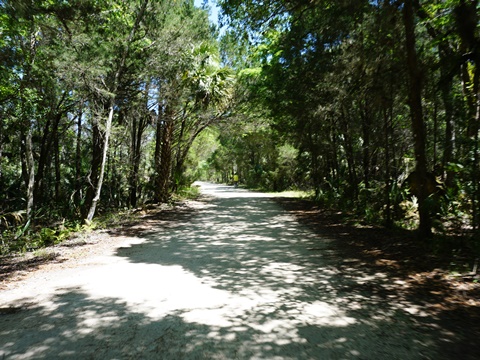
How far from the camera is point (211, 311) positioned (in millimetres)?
4129

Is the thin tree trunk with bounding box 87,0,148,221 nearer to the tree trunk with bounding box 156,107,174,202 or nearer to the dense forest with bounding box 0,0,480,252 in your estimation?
the dense forest with bounding box 0,0,480,252

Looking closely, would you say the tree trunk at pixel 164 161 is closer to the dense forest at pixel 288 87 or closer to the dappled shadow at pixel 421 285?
the dense forest at pixel 288 87

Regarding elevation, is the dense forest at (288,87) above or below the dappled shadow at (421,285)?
above

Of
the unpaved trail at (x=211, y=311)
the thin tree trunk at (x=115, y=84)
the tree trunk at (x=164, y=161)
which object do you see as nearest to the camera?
the unpaved trail at (x=211, y=311)

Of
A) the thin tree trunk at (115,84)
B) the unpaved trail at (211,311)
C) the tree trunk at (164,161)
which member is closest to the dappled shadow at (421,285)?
the unpaved trail at (211,311)

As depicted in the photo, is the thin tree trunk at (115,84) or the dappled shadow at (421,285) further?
the thin tree trunk at (115,84)

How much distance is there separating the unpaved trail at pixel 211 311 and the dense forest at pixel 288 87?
10.8 ft

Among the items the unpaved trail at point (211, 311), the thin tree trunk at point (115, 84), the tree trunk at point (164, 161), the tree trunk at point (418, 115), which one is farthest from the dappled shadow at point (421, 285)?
the tree trunk at point (164, 161)

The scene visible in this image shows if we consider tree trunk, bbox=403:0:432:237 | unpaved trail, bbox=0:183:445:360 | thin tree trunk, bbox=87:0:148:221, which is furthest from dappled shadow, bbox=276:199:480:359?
thin tree trunk, bbox=87:0:148:221

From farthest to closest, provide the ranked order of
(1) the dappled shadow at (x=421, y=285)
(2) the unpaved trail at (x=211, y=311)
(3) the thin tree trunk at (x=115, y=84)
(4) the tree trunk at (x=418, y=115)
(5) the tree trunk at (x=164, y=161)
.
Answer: (5) the tree trunk at (x=164, y=161)
(3) the thin tree trunk at (x=115, y=84)
(4) the tree trunk at (x=418, y=115)
(1) the dappled shadow at (x=421, y=285)
(2) the unpaved trail at (x=211, y=311)

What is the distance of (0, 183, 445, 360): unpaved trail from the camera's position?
323 centimetres

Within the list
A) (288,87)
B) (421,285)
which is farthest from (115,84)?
(421,285)

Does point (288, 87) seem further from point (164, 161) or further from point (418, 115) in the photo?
point (164, 161)

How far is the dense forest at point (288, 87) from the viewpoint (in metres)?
7.37
